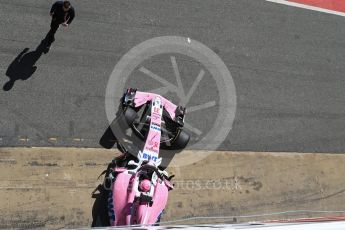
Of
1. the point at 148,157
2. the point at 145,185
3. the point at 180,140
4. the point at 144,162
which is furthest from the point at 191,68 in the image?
the point at 145,185

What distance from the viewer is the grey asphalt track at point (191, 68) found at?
34.6ft

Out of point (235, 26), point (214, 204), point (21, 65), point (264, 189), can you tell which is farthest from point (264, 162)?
point (21, 65)

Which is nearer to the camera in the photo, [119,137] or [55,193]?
[55,193]

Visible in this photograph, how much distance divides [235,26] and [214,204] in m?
5.10

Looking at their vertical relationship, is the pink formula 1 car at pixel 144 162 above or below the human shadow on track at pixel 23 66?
below

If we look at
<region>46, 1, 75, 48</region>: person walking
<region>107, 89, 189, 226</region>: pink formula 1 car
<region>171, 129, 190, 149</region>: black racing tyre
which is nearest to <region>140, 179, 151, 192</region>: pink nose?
<region>107, 89, 189, 226</region>: pink formula 1 car

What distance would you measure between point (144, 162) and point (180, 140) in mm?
1495

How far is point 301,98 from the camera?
1305 centimetres

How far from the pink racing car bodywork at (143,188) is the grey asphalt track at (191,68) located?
1.39m

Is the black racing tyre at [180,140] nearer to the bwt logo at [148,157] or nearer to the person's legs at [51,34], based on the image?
the bwt logo at [148,157]

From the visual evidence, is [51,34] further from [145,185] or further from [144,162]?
[145,185]

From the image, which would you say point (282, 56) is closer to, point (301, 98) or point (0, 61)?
point (301, 98)

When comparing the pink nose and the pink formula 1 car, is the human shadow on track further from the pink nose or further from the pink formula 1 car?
the pink nose

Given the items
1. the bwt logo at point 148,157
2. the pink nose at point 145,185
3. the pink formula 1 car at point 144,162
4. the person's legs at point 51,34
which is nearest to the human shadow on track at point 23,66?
the person's legs at point 51,34
